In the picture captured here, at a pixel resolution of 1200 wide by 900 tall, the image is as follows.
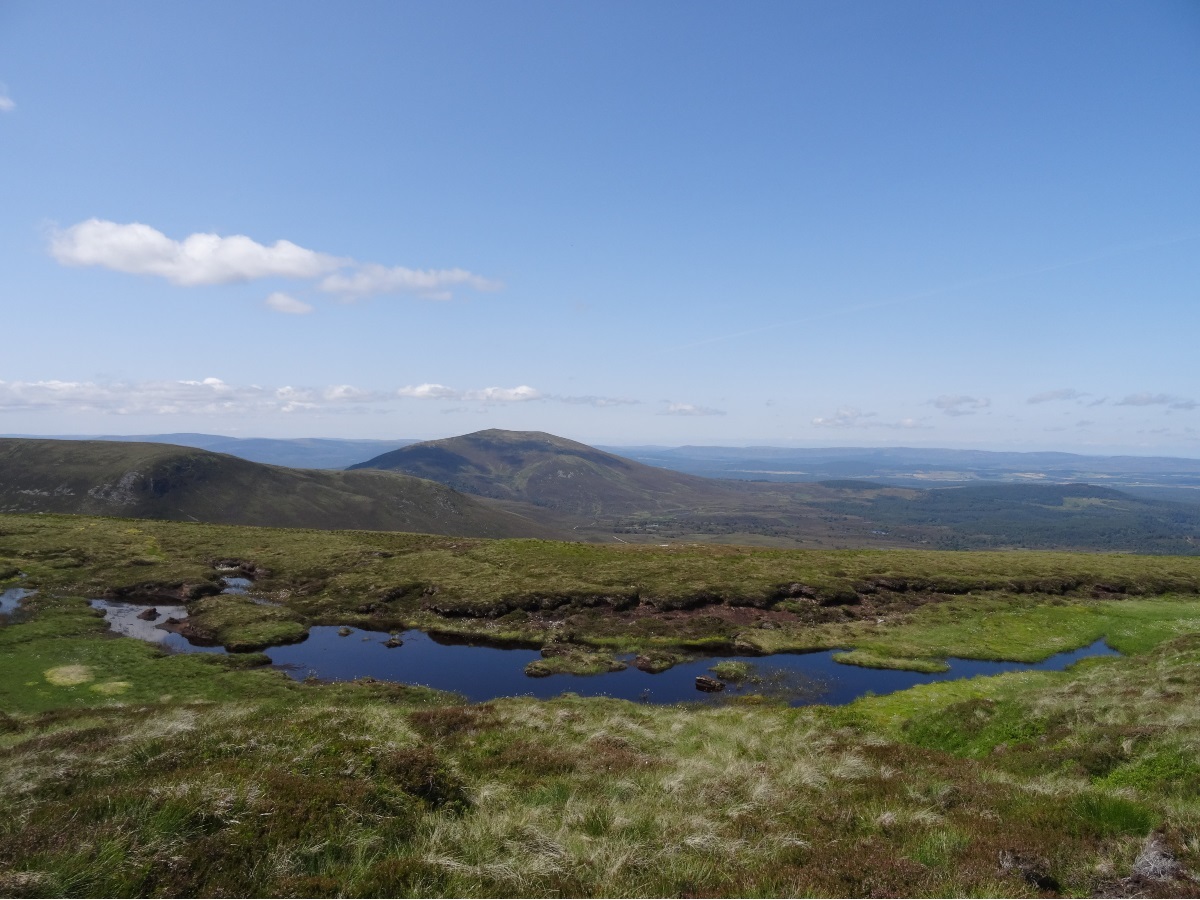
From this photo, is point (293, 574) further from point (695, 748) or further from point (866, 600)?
point (866, 600)

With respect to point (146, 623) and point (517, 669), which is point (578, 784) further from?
point (146, 623)

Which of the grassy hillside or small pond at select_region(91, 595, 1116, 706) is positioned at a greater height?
the grassy hillside

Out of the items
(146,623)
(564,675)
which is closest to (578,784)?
(564,675)

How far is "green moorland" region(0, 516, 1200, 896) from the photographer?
9.98 meters

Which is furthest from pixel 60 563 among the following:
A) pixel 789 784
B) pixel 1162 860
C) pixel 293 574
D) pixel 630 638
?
pixel 1162 860

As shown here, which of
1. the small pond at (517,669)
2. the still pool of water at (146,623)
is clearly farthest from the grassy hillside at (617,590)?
the small pond at (517,669)

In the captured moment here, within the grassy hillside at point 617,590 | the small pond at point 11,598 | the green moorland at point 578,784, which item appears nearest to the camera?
the green moorland at point 578,784

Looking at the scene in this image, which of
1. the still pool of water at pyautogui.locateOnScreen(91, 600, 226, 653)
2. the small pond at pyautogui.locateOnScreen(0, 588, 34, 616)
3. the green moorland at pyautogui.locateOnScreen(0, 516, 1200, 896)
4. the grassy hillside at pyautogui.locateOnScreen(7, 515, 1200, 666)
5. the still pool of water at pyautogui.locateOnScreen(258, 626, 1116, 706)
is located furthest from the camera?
the grassy hillside at pyautogui.locateOnScreen(7, 515, 1200, 666)

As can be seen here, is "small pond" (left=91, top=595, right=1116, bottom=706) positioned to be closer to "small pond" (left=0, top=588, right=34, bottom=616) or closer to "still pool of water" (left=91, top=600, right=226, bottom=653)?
"still pool of water" (left=91, top=600, right=226, bottom=653)

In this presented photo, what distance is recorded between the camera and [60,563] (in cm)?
6438

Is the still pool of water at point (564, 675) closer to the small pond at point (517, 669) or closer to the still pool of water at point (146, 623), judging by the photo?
the small pond at point (517, 669)

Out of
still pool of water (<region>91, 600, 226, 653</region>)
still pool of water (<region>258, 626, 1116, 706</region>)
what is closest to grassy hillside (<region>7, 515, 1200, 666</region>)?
still pool of water (<region>91, 600, 226, 653</region>)

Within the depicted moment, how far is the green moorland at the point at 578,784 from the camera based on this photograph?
393 inches

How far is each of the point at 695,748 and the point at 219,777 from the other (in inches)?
709
